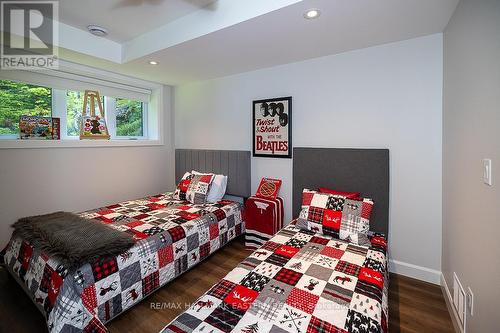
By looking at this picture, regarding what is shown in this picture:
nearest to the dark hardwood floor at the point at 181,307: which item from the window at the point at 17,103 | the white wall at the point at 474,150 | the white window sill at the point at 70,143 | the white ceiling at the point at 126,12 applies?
the white wall at the point at 474,150

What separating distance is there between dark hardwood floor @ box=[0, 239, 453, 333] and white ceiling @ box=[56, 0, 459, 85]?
2200 mm

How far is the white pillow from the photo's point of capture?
10.3 feet

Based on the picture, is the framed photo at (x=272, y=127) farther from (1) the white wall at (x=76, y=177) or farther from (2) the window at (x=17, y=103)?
(2) the window at (x=17, y=103)

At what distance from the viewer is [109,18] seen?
7.09 feet

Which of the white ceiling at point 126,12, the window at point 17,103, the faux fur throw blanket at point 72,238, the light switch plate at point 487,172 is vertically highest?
the white ceiling at point 126,12

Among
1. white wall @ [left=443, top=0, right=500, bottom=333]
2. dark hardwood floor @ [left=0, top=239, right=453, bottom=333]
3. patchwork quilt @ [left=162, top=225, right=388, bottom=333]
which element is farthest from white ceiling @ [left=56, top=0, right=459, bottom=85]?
dark hardwood floor @ [left=0, top=239, right=453, bottom=333]

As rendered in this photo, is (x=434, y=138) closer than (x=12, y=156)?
Yes

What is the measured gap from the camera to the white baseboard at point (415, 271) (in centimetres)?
216

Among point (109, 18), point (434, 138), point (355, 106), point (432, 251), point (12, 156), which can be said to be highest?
point (109, 18)

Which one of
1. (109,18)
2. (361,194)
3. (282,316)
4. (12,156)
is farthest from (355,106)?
(12,156)

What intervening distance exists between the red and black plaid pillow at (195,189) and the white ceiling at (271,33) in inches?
55.1

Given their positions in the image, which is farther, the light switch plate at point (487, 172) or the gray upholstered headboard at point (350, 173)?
the gray upholstered headboard at point (350, 173)

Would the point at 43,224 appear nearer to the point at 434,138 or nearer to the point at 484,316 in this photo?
the point at 484,316

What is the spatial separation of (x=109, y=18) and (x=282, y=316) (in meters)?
2.71
